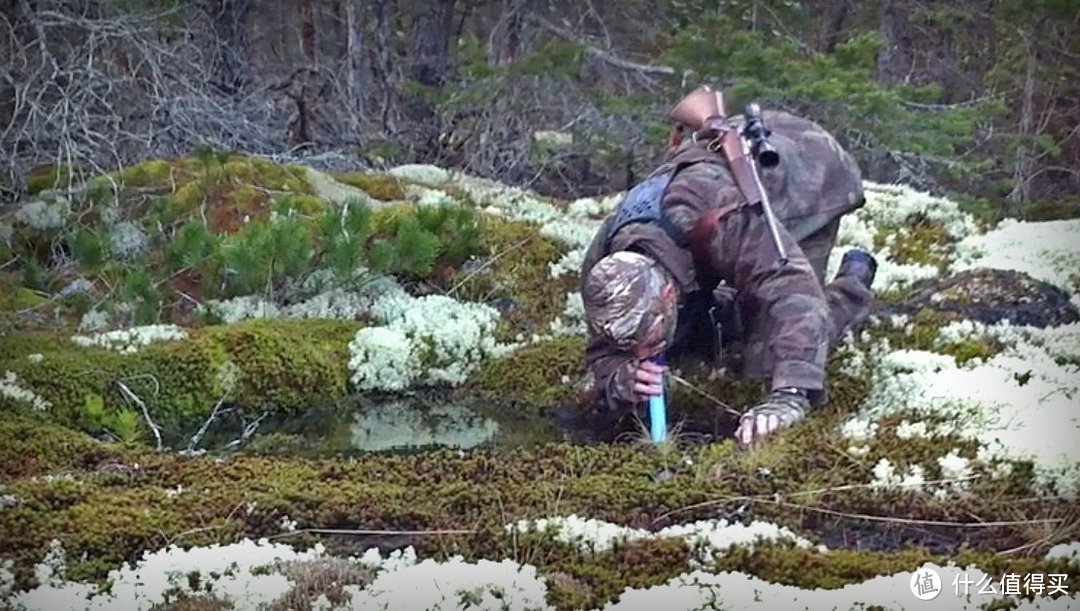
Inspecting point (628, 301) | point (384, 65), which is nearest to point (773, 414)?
point (628, 301)

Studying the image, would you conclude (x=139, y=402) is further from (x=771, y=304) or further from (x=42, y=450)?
(x=771, y=304)

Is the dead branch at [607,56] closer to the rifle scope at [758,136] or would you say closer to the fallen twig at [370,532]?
the rifle scope at [758,136]

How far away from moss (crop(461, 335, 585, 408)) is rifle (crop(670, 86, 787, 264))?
69 centimetres

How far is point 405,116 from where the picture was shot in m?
5.76

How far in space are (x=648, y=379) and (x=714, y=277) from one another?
39cm

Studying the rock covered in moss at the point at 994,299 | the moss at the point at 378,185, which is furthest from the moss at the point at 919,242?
the moss at the point at 378,185

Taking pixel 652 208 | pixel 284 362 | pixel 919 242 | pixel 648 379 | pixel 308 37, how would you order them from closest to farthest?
1. pixel 648 379
2. pixel 652 208
3. pixel 284 362
4. pixel 919 242
5. pixel 308 37

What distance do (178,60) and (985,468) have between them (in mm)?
3243

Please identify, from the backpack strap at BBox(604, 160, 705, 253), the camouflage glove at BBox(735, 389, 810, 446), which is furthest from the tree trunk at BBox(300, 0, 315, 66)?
the camouflage glove at BBox(735, 389, 810, 446)

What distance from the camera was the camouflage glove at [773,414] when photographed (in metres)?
2.46

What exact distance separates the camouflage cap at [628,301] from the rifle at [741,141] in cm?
31

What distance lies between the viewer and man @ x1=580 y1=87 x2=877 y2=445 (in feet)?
8.27

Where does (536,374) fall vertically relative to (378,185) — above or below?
below

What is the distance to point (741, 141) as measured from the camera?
9.23 feet
